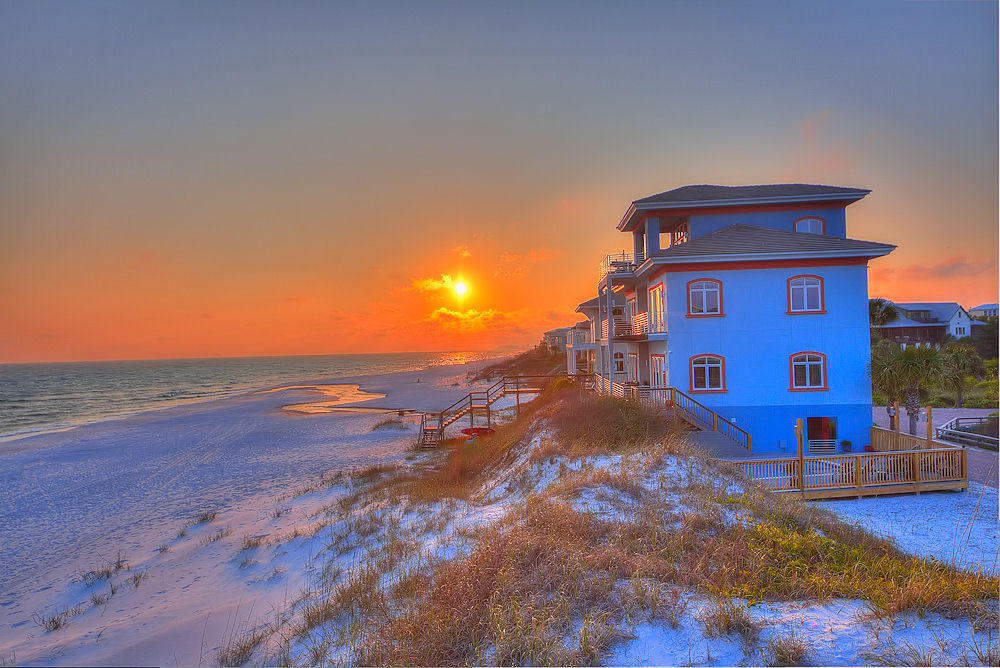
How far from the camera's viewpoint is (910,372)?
1752cm

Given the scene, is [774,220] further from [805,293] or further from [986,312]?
[986,312]

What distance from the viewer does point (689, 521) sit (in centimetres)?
821

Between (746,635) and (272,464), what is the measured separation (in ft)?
79.0

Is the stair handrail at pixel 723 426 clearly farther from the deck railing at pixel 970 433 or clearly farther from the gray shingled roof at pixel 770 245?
the deck railing at pixel 970 433

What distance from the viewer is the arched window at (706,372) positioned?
19562 mm

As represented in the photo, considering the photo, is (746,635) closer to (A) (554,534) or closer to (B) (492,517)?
(A) (554,534)

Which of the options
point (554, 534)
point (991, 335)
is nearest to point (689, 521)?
point (554, 534)

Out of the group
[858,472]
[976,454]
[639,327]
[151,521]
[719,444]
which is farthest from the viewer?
[639,327]

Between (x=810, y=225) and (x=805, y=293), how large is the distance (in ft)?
17.2

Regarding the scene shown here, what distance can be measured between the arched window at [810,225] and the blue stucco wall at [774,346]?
12.9ft

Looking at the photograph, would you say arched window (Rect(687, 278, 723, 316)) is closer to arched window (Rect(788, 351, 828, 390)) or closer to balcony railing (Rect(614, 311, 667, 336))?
balcony railing (Rect(614, 311, 667, 336))

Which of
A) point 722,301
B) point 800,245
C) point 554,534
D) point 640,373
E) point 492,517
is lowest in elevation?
point 492,517

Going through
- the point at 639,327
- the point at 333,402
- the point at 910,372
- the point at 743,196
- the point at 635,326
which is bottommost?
the point at 333,402

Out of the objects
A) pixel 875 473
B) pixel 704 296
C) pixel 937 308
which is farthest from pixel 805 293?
pixel 937 308
